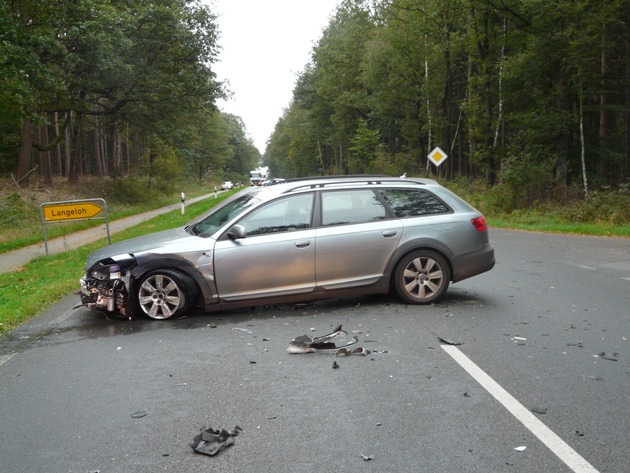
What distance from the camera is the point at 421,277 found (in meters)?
7.62

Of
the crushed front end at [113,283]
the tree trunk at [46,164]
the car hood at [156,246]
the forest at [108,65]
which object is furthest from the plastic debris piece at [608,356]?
the tree trunk at [46,164]

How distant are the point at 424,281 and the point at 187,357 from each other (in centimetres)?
346

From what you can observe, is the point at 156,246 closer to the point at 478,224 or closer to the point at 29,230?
the point at 478,224

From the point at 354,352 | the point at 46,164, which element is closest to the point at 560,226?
the point at 354,352

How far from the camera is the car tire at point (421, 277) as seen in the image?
A: 757 cm

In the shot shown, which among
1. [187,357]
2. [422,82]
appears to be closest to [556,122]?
[422,82]

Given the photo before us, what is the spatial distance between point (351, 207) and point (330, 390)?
11.4ft

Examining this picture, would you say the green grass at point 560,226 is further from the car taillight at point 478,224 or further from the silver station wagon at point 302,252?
→ the silver station wagon at point 302,252

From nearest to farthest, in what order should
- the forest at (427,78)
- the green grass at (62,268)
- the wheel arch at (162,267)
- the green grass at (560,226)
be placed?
the wheel arch at (162,267)
the green grass at (62,268)
the green grass at (560,226)
the forest at (427,78)

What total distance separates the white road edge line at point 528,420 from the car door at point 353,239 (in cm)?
224

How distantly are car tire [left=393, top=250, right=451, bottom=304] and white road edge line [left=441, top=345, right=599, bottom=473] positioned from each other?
2.21 metres

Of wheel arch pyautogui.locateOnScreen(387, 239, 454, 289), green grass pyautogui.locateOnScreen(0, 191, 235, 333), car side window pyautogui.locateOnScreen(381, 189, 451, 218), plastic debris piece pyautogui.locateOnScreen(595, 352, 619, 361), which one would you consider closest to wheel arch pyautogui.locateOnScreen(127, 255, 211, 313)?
green grass pyautogui.locateOnScreen(0, 191, 235, 333)

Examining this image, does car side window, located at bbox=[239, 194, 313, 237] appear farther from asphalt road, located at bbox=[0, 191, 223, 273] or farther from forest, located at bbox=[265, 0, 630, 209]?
forest, located at bbox=[265, 0, 630, 209]

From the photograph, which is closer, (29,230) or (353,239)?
(353,239)
